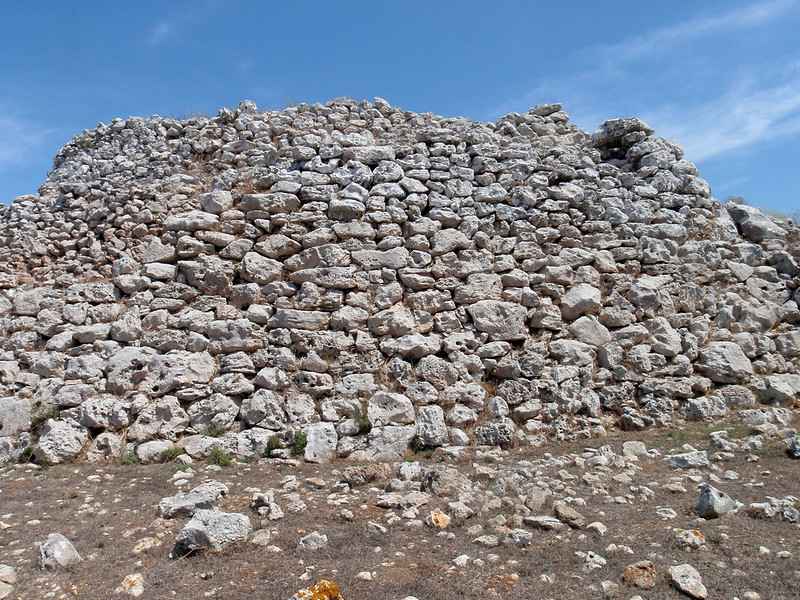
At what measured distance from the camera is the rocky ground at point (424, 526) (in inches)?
159

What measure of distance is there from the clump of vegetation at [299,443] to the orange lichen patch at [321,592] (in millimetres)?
2841

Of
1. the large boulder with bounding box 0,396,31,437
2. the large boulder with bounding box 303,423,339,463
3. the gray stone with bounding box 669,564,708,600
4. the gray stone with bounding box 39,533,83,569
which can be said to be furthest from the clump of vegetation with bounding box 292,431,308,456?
the gray stone with bounding box 669,564,708,600

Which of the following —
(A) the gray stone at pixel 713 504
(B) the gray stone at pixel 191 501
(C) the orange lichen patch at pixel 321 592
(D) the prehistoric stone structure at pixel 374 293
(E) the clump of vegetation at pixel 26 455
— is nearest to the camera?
(C) the orange lichen patch at pixel 321 592

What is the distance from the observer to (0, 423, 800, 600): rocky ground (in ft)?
13.3

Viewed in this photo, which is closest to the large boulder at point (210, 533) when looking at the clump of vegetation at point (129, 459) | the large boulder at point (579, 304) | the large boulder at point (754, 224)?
the clump of vegetation at point (129, 459)

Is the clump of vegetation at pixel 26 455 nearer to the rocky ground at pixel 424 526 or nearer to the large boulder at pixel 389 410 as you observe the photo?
the rocky ground at pixel 424 526

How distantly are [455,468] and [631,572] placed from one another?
94.3 inches

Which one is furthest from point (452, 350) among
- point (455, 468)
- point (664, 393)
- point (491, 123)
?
point (491, 123)

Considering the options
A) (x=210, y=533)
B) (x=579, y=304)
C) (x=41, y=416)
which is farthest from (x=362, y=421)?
(x=41, y=416)

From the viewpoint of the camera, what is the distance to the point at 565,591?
12.9ft

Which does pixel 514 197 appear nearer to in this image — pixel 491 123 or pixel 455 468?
pixel 491 123

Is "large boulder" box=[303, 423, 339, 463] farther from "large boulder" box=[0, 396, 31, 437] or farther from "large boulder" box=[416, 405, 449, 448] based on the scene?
"large boulder" box=[0, 396, 31, 437]

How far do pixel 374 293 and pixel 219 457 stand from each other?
281 centimetres

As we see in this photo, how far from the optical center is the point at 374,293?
8.11m
